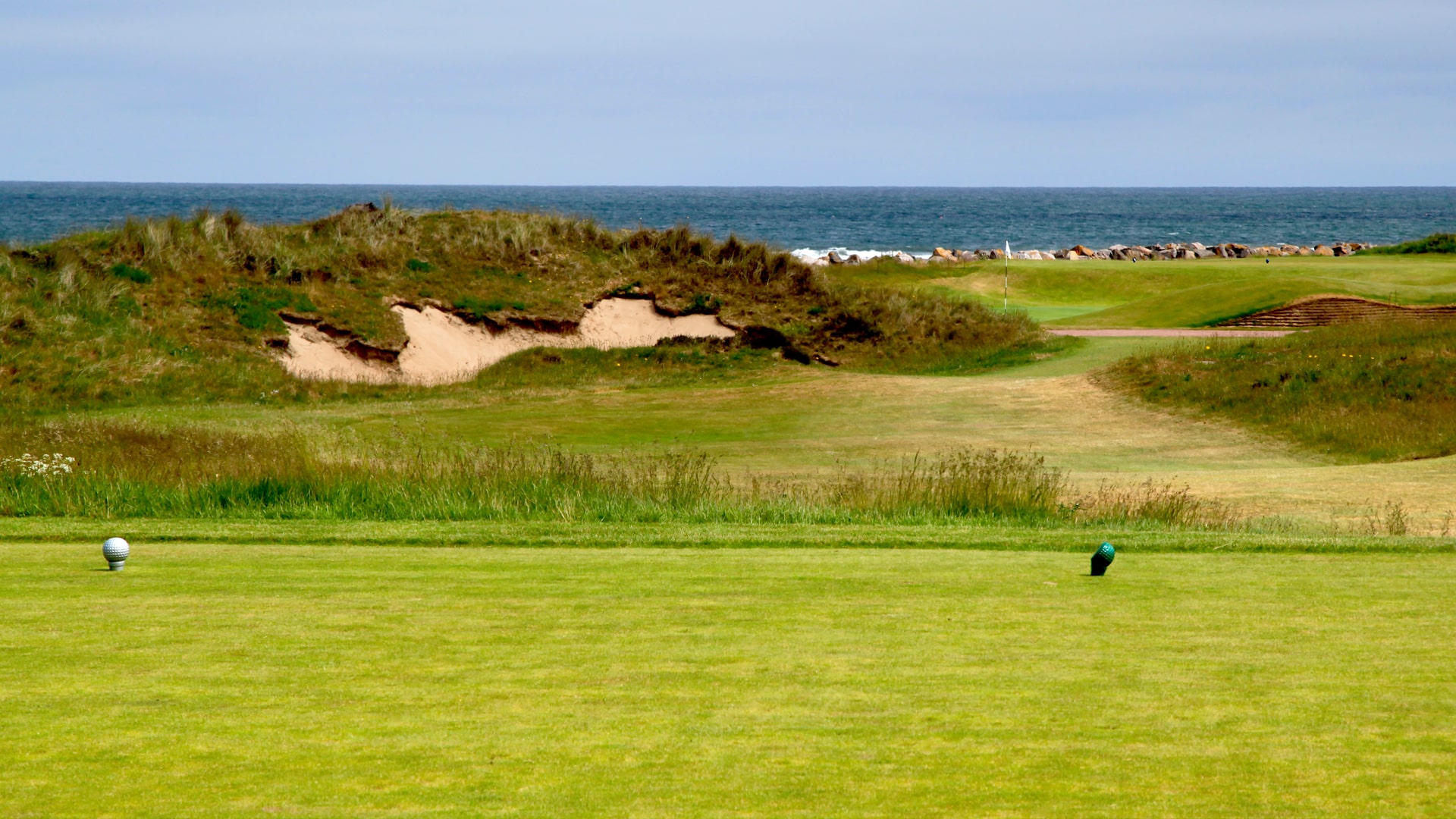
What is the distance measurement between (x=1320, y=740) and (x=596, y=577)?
16.2 feet

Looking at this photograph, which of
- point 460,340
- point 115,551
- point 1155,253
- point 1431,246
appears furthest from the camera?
point 1155,253

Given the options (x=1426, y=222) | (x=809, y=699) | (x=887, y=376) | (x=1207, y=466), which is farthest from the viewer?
(x=1426, y=222)

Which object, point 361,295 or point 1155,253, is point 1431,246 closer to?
point 1155,253

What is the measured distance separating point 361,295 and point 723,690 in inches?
1161

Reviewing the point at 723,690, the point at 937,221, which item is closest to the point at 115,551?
the point at 723,690

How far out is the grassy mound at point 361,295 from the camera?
2819 centimetres

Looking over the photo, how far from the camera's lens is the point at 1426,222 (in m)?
149

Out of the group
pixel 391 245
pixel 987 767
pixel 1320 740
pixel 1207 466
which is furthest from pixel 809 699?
pixel 391 245

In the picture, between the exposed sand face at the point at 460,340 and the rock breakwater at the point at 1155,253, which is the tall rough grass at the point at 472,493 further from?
the rock breakwater at the point at 1155,253

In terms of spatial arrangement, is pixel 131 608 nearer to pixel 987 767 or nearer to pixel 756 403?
pixel 987 767

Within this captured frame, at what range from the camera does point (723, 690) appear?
643cm

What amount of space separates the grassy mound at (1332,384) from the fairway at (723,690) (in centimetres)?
1298

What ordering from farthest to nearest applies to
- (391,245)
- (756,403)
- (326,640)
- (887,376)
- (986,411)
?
1. (391,245)
2. (887,376)
3. (756,403)
4. (986,411)
5. (326,640)

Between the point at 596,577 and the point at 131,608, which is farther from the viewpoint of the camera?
the point at 596,577
